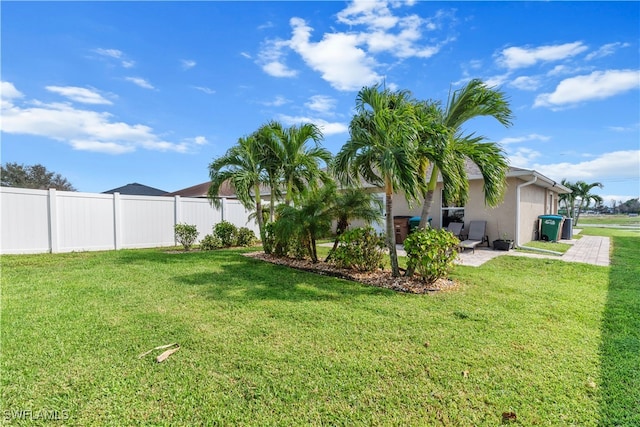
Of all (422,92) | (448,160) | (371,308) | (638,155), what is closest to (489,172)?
(448,160)

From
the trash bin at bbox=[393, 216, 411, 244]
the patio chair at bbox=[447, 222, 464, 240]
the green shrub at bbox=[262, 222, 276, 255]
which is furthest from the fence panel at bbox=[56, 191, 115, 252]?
the patio chair at bbox=[447, 222, 464, 240]

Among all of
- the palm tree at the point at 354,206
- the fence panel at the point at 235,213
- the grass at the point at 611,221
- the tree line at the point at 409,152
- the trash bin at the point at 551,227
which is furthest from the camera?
the grass at the point at 611,221

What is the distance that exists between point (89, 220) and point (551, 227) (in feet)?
60.5

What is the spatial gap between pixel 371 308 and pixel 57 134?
62.3ft

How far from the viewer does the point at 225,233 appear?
11883 mm

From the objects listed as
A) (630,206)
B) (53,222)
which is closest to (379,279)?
(53,222)

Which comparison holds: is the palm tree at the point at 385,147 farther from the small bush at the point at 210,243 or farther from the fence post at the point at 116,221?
the fence post at the point at 116,221

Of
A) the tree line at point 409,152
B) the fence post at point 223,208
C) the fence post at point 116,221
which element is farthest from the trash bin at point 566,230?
the fence post at point 116,221

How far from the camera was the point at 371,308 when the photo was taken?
15.0 ft

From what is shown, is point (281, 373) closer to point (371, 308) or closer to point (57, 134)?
point (371, 308)

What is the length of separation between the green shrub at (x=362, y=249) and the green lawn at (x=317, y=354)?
1.06 meters

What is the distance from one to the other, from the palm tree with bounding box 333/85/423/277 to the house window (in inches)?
269

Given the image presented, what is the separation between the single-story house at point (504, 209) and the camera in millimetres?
10969

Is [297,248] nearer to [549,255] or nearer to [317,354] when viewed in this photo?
[317,354]
